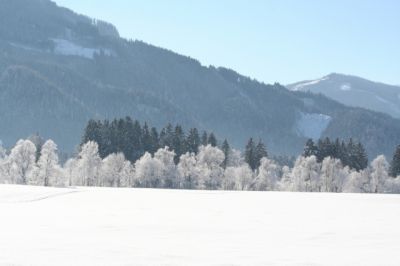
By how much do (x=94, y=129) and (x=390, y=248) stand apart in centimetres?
10614

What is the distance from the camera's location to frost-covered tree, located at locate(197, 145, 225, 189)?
119688 millimetres

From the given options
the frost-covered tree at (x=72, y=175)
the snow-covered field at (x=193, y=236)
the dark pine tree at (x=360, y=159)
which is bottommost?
the snow-covered field at (x=193, y=236)

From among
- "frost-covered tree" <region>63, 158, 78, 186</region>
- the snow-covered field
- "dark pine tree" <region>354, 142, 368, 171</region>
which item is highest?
"dark pine tree" <region>354, 142, 368, 171</region>

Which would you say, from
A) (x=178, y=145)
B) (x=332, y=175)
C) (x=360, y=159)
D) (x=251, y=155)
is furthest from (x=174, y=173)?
(x=360, y=159)

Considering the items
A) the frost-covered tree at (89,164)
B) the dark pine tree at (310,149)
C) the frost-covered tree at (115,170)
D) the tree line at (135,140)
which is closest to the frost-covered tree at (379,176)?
the dark pine tree at (310,149)

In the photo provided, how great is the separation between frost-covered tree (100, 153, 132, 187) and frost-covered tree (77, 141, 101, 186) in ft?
4.18

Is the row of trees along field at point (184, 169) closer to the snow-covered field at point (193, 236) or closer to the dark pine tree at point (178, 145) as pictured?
the dark pine tree at point (178, 145)

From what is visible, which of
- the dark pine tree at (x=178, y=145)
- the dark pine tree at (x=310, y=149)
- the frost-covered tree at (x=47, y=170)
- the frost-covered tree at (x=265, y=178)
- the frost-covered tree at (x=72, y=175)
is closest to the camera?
the frost-covered tree at (x=47, y=170)

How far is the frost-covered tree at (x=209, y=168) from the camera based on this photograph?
120m

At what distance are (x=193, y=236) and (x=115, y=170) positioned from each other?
300 feet

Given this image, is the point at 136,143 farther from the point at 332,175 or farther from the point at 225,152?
the point at 332,175

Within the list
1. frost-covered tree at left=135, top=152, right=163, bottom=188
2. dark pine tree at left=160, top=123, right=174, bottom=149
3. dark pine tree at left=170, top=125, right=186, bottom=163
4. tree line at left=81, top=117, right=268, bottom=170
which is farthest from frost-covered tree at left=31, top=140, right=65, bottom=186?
dark pine tree at left=170, top=125, right=186, bottom=163

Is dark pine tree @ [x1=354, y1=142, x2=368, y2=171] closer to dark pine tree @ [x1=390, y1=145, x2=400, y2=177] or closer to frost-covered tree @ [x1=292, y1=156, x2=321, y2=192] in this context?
dark pine tree @ [x1=390, y1=145, x2=400, y2=177]

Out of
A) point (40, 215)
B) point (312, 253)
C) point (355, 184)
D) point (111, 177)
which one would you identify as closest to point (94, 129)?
point (111, 177)
